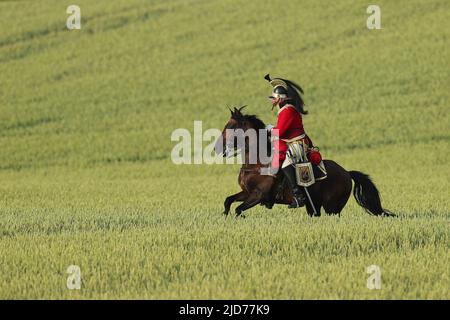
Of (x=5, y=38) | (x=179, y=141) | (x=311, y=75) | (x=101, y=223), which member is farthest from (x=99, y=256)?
(x=5, y=38)

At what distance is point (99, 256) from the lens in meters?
9.91

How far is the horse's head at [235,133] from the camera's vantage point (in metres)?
11.7

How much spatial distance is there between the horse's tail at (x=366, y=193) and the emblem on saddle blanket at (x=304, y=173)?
1.18m

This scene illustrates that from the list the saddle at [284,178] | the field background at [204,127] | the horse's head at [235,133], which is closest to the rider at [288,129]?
the saddle at [284,178]

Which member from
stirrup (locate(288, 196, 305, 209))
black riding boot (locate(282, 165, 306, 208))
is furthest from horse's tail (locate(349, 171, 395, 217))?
black riding boot (locate(282, 165, 306, 208))

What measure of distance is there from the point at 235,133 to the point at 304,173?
1.16m

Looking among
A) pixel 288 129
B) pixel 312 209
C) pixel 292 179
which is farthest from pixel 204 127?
pixel 288 129

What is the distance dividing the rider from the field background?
2.65 ft

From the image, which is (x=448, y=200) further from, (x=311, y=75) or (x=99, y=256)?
(x=311, y=75)

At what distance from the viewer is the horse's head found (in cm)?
1172

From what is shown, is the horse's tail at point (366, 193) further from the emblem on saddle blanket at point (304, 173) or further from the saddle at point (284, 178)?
the emblem on saddle blanket at point (304, 173)

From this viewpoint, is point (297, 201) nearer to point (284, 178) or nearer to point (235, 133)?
point (284, 178)

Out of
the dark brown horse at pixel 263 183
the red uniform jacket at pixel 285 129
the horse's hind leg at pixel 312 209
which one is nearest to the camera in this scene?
the red uniform jacket at pixel 285 129

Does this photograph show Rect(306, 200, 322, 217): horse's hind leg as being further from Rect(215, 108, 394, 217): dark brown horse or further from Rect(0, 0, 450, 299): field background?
Rect(0, 0, 450, 299): field background
